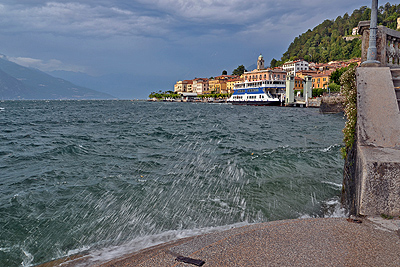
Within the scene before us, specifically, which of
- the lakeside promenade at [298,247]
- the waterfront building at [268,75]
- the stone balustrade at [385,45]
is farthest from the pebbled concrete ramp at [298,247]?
the waterfront building at [268,75]

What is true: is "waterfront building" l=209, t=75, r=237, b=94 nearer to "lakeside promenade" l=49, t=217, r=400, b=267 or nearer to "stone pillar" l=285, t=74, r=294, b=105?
"stone pillar" l=285, t=74, r=294, b=105

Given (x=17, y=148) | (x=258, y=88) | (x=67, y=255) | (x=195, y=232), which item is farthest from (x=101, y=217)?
(x=258, y=88)

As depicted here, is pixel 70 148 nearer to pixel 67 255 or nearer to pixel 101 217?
pixel 101 217

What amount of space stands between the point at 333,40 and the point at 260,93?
108 meters

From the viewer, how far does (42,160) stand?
39.2ft

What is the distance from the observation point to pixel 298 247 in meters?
3.19

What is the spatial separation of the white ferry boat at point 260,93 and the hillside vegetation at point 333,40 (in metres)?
69.9

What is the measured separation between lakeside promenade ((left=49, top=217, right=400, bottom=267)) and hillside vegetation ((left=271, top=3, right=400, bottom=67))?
507 ft

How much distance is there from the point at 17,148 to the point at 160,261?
15.2 metres

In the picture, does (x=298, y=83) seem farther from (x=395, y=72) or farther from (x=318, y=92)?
(x=395, y=72)

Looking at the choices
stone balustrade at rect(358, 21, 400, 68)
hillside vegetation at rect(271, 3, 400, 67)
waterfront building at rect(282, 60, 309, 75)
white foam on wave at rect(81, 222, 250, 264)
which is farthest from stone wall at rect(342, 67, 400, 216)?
hillside vegetation at rect(271, 3, 400, 67)

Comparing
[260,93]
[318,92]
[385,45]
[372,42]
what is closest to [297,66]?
[318,92]

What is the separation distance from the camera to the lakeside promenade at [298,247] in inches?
113

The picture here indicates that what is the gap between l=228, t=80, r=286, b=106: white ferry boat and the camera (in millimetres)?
83500
